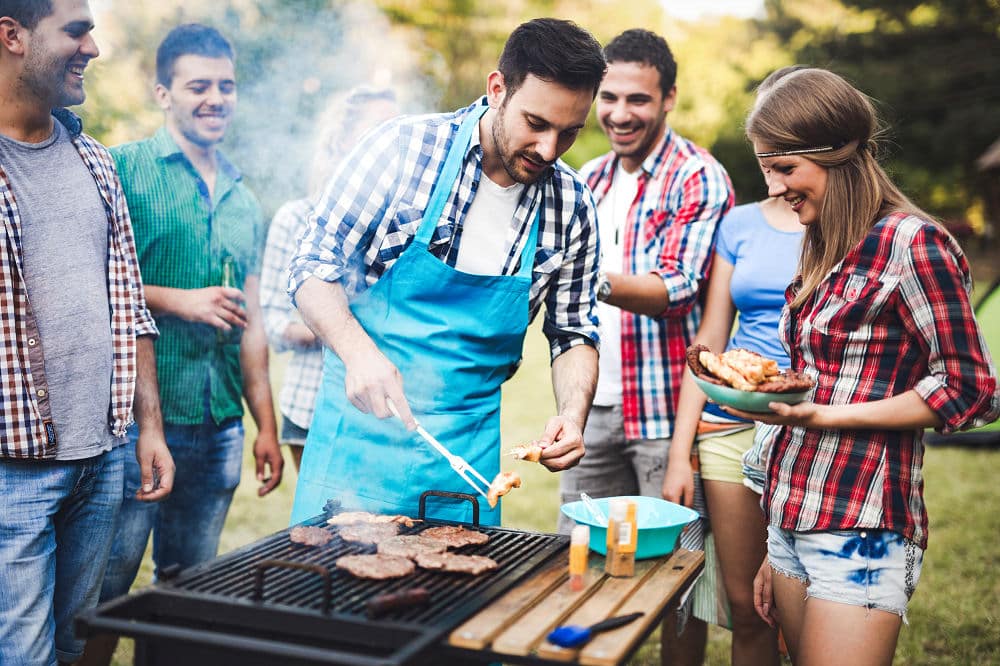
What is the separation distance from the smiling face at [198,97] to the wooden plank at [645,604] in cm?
273

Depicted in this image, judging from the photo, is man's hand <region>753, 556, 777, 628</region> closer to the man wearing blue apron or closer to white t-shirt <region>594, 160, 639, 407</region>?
the man wearing blue apron

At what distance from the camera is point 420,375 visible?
291 cm

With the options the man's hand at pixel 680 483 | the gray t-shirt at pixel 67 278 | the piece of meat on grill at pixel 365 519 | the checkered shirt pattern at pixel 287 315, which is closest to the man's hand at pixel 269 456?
the checkered shirt pattern at pixel 287 315

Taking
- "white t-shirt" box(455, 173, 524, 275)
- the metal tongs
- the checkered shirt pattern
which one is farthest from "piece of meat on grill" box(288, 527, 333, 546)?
the checkered shirt pattern

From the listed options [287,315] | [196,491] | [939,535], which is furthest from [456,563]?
[939,535]

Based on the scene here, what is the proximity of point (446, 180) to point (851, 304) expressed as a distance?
53.4 inches

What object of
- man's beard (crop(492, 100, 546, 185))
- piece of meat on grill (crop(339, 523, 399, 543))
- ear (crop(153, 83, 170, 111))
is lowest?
piece of meat on grill (crop(339, 523, 399, 543))

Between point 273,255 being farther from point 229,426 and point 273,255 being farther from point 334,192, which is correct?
point 334,192

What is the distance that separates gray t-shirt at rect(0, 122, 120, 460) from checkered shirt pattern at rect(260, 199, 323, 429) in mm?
1331

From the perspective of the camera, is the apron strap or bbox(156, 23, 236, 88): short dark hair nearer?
the apron strap

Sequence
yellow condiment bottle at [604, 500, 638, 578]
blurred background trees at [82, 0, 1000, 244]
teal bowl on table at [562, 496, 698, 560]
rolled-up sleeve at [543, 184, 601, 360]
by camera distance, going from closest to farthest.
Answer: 1. yellow condiment bottle at [604, 500, 638, 578]
2. teal bowl on table at [562, 496, 698, 560]
3. rolled-up sleeve at [543, 184, 601, 360]
4. blurred background trees at [82, 0, 1000, 244]

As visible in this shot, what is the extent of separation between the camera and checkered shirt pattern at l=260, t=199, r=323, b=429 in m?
4.20

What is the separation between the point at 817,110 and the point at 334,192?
1.56 meters

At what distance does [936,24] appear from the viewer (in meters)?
22.6
